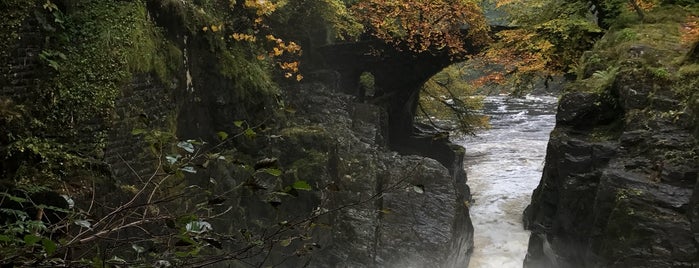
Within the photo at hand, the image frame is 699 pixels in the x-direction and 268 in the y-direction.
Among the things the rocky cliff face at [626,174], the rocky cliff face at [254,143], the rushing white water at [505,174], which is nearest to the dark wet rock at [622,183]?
the rocky cliff face at [626,174]

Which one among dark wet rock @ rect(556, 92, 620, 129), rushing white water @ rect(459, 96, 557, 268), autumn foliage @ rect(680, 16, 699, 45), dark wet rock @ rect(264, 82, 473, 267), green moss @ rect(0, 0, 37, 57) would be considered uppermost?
green moss @ rect(0, 0, 37, 57)

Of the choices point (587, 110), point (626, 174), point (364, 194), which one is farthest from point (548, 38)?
point (364, 194)

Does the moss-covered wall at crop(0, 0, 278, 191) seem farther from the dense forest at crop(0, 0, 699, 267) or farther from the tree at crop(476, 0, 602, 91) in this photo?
the tree at crop(476, 0, 602, 91)

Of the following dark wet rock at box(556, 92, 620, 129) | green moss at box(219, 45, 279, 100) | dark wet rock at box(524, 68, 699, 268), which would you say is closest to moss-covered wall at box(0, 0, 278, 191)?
green moss at box(219, 45, 279, 100)

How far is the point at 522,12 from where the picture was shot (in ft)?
50.9

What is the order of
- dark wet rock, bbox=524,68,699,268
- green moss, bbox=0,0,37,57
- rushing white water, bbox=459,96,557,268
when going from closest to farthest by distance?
green moss, bbox=0,0,37,57 < dark wet rock, bbox=524,68,699,268 < rushing white water, bbox=459,96,557,268

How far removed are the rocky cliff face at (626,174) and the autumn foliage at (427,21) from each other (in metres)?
5.63

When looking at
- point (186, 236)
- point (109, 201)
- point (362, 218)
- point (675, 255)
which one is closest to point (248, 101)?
point (362, 218)

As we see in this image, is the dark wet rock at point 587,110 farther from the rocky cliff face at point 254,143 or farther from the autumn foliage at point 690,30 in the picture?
the rocky cliff face at point 254,143

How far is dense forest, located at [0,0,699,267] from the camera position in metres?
3.16

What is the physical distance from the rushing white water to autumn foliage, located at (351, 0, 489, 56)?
6.54 m

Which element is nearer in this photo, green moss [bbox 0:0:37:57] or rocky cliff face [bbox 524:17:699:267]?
green moss [bbox 0:0:37:57]

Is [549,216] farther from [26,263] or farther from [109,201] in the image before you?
[26,263]

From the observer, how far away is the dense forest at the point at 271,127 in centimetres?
316
